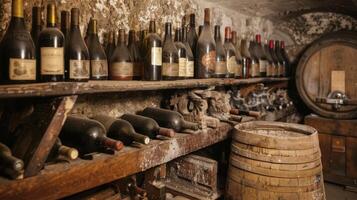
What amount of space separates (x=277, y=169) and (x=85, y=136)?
861mm

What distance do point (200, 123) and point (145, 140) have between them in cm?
51

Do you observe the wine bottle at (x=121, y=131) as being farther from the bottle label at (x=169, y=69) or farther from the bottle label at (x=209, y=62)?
the bottle label at (x=209, y=62)

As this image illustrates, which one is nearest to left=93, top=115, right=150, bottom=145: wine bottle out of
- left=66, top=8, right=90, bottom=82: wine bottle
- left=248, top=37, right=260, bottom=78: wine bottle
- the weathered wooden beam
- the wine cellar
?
the wine cellar

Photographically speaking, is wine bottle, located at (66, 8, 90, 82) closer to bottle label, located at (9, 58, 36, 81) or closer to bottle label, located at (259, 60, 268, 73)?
bottle label, located at (9, 58, 36, 81)

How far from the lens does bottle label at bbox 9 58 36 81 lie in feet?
3.08

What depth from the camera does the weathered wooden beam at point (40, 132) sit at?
2.81 ft

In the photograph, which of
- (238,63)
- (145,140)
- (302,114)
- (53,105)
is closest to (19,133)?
(53,105)

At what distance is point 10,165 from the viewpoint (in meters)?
0.78

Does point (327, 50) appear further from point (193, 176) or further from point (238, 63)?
point (193, 176)

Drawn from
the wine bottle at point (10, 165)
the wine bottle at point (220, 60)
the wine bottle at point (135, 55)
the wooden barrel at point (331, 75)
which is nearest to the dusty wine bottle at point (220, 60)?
the wine bottle at point (220, 60)

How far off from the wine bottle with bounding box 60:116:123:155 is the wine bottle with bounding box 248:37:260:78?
6.00 feet

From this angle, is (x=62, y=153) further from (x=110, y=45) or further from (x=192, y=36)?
(x=192, y=36)

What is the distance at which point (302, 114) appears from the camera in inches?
→ 130

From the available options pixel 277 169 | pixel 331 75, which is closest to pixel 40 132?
pixel 277 169
